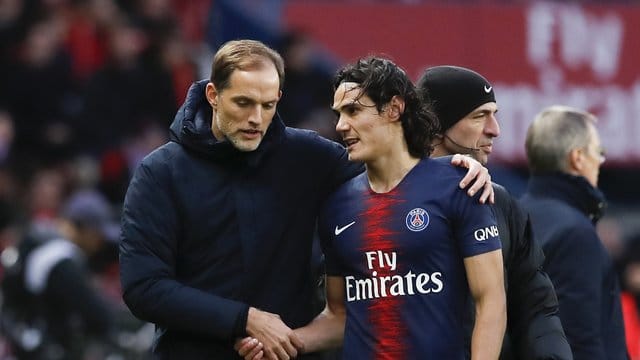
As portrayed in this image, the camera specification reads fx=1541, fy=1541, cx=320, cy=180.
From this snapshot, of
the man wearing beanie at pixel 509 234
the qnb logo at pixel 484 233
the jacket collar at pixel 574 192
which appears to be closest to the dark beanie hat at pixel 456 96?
the man wearing beanie at pixel 509 234

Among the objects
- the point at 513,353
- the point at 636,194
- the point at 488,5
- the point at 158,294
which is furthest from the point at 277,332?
the point at 636,194

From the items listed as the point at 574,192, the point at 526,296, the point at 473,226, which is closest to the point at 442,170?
the point at 473,226

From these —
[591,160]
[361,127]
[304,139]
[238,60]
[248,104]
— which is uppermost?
[238,60]

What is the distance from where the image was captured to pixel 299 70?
481 inches

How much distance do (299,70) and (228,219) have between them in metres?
6.93

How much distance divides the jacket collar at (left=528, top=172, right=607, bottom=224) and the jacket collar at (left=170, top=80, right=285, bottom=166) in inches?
55.5

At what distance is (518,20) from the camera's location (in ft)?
40.7

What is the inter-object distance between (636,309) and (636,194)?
263 cm

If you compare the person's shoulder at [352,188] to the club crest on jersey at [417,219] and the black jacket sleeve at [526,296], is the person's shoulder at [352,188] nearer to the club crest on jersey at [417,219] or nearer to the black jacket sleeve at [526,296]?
the club crest on jersey at [417,219]

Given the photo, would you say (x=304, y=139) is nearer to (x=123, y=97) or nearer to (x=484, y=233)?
(x=484, y=233)

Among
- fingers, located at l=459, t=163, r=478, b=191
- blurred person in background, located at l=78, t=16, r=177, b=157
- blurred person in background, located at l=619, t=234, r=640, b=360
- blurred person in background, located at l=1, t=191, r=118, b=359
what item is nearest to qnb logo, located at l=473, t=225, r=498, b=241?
fingers, located at l=459, t=163, r=478, b=191

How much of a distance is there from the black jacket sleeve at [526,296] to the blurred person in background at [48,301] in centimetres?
433

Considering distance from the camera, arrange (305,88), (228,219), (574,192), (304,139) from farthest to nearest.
Result: (305,88), (574,192), (304,139), (228,219)

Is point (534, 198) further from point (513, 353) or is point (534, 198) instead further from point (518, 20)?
point (518, 20)
